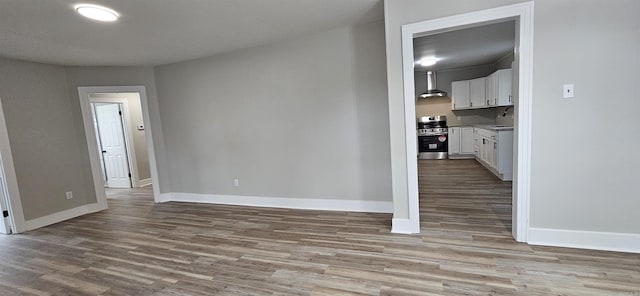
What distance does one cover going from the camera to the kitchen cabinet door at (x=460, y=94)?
6.85m

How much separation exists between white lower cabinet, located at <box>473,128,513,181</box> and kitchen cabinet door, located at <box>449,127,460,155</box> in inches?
52.8

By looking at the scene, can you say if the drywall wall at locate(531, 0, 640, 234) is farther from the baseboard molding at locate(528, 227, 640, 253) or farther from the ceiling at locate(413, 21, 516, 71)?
the ceiling at locate(413, 21, 516, 71)

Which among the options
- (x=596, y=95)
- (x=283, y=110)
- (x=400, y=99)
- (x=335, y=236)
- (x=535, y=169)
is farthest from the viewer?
(x=283, y=110)

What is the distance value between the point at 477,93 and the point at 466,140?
3.91ft

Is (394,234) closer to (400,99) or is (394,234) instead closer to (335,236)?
(335,236)

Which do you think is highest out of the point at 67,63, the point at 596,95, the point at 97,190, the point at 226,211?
the point at 67,63

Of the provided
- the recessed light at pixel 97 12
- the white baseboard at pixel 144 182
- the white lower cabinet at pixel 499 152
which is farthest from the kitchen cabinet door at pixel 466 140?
the white baseboard at pixel 144 182

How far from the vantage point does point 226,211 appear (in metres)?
4.05

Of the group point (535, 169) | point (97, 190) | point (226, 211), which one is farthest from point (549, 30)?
point (97, 190)

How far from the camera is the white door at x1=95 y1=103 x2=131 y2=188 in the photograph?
20.2 ft

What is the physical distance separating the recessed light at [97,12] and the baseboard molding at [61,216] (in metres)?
A: 3.30

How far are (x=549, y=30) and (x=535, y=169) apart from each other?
1171 mm

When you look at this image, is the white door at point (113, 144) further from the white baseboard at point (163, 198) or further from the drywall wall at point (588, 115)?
the drywall wall at point (588, 115)

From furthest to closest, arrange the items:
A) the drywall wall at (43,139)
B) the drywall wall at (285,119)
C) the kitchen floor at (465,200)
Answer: the drywall wall at (43,139), the drywall wall at (285,119), the kitchen floor at (465,200)
